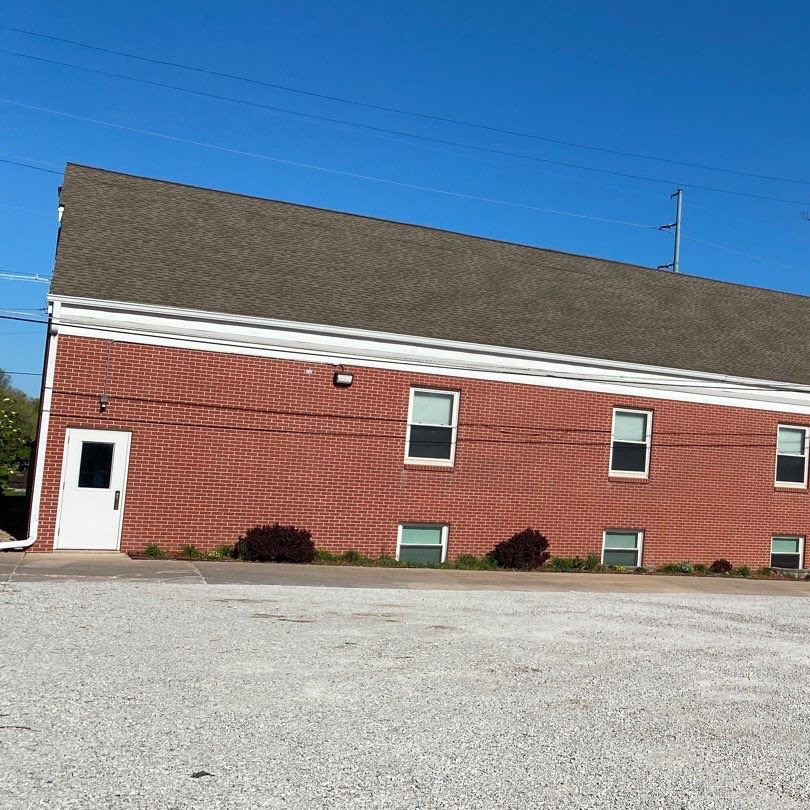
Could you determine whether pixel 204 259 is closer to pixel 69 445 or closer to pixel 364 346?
pixel 364 346

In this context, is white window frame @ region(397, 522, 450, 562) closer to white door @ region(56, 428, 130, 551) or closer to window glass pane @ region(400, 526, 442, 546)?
window glass pane @ region(400, 526, 442, 546)

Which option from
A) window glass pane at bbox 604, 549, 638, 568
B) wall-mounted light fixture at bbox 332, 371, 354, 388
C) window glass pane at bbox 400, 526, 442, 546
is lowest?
window glass pane at bbox 604, 549, 638, 568

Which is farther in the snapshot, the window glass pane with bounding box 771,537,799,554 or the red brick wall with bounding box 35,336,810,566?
the window glass pane with bounding box 771,537,799,554

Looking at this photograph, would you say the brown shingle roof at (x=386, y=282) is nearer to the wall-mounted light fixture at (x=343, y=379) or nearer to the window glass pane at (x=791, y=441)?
the wall-mounted light fixture at (x=343, y=379)

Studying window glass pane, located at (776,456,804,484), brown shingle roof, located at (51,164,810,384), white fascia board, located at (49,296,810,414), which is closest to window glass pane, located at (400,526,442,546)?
white fascia board, located at (49,296,810,414)

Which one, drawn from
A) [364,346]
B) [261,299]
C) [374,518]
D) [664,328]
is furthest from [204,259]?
[664,328]

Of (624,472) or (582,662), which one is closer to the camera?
(582,662)

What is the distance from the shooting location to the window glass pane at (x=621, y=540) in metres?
21.0

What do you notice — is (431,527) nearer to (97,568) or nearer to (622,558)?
(622,558)

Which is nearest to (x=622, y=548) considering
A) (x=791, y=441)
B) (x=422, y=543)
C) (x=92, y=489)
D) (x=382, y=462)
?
(x=422, y=543)

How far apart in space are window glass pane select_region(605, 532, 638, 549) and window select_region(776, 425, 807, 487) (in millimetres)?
4389

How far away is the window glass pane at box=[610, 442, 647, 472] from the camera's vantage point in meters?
21.1

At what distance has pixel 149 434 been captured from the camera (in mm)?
16656

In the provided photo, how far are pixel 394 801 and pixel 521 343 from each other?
1511 cm
